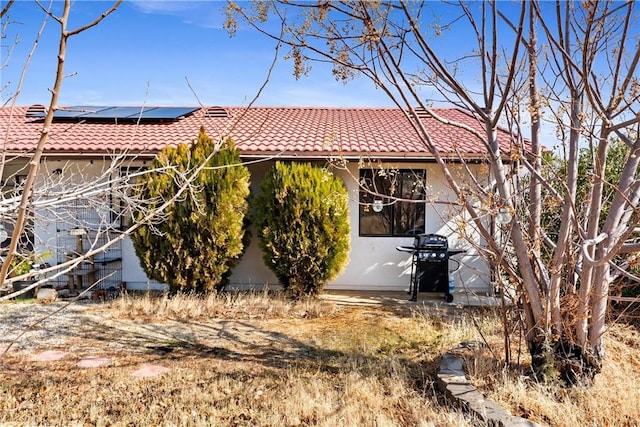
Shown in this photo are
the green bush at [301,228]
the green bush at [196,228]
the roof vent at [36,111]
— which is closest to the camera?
the green bush at [196,228]

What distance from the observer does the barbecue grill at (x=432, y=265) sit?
9.34 meters

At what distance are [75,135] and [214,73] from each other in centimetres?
818

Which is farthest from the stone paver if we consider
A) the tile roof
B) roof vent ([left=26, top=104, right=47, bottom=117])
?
roof vent ([left=26, top=104, right=47, bottom=117])

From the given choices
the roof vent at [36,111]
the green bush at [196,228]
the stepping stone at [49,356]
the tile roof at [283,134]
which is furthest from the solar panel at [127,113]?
the stepping stone at [49,356]

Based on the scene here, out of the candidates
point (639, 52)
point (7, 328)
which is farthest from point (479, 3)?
point (7, 328)

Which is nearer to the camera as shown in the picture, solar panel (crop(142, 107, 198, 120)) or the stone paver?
the stone paver

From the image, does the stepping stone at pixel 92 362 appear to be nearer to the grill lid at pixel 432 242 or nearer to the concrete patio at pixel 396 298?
the concrete patio at pixel 396 298

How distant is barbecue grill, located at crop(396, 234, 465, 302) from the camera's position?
9.34 m

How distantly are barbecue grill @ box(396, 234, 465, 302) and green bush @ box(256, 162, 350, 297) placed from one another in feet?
4.79

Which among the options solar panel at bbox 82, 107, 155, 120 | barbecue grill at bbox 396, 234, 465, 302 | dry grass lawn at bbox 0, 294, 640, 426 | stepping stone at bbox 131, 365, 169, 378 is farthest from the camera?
solar panel at bbox 82, 107, 155, 120

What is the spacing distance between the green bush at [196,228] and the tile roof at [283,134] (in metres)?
0.81

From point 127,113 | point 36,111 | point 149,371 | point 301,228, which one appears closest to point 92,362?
point 149,371

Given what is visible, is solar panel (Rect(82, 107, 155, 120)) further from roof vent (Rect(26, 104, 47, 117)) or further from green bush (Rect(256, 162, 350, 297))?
green bush (Rect(256, 162, 350, 297))

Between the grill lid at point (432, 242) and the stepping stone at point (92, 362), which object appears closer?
the stepping stone at point (92, 362)
